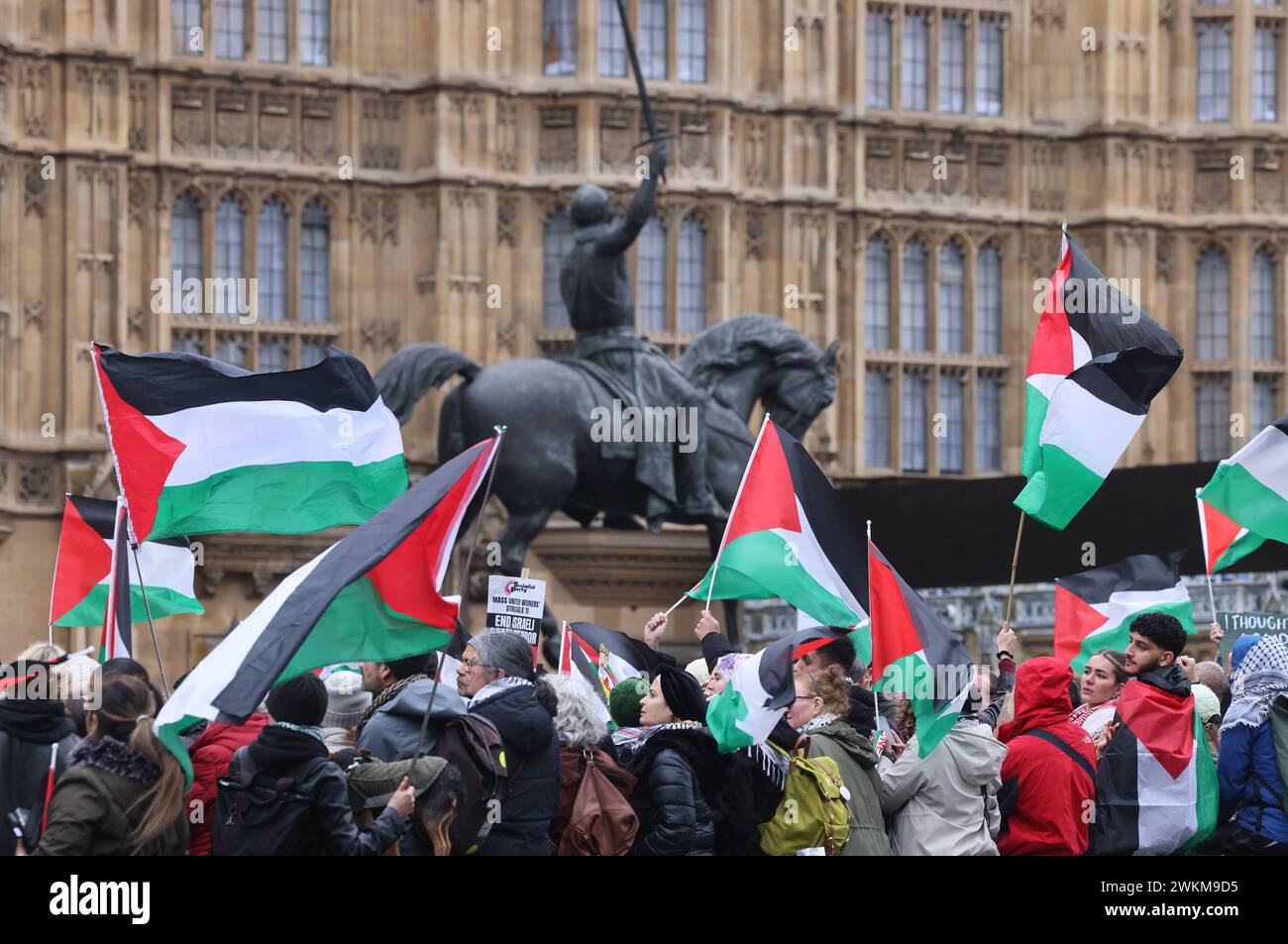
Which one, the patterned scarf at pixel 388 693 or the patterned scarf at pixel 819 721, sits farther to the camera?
the patterned scarf at pixel 819 721

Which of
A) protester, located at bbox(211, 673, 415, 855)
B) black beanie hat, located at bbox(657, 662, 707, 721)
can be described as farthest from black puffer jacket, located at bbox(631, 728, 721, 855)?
protester, located at bbox(211, 673, 415, 855)

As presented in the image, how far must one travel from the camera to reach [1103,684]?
34.7 feet

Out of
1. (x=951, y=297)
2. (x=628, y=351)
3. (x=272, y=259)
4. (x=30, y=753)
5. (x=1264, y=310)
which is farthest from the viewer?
(x=1264, y=310)

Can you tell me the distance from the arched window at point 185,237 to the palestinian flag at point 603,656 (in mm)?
17511

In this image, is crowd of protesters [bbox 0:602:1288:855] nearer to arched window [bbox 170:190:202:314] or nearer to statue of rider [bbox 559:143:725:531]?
statue of rider [bbox 559:143:725:531]

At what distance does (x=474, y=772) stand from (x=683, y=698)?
3.38 ft

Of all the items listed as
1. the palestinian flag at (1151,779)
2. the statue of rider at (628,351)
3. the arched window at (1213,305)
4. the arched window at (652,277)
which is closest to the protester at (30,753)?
the palestinian flag at (1151,779)

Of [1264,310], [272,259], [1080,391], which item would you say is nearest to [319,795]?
[1080,391]

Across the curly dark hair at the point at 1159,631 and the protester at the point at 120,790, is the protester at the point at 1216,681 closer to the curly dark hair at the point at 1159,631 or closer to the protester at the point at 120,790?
the curly dark hair at the point at 1159,631

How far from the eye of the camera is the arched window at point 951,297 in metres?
33.1

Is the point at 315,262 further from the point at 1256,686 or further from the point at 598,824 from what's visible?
the point at 598,824
